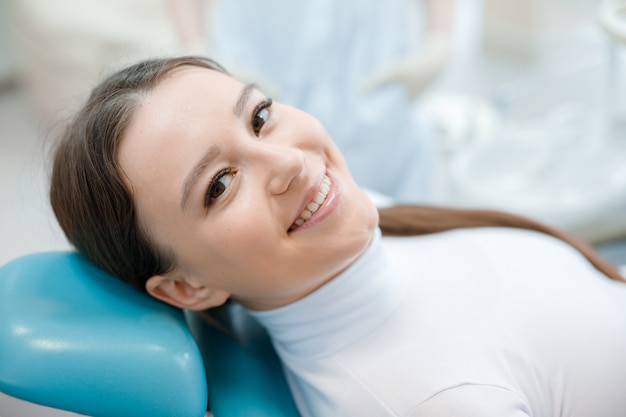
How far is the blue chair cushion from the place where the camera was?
3.19 feet

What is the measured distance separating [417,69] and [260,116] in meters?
1.02

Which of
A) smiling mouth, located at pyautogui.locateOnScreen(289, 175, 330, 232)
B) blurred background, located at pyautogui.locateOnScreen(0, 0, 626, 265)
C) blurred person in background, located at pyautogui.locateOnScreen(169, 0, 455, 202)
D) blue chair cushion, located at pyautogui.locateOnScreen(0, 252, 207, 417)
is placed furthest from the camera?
blurred person in background, located at pyautogui.locateOnScreen(169, 0, 455, 202)

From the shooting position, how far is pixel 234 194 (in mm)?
1046

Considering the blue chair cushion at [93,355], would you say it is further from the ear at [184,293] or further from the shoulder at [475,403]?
the shoulder at [475,403]

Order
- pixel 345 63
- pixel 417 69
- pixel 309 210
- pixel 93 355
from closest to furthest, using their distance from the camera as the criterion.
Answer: pixel 93 355 < pixel 309 210 < pixel 417 69 < pixel 345 63

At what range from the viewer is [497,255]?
49.4 inches

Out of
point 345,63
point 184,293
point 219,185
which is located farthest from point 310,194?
point 345,63

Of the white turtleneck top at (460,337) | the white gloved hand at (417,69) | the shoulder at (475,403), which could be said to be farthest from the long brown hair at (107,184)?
the white gloved hand at (417,69)

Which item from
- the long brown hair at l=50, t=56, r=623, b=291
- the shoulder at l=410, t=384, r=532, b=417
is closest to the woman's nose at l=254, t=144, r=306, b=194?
the long brown hair at l=50, t=56, r=623, b=291

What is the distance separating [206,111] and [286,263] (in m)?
0.24

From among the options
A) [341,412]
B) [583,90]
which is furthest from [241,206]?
[583,90]

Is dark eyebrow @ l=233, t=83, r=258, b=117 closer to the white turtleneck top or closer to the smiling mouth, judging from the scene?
the smiling mouth

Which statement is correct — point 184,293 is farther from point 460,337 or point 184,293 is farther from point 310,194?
point 460,337

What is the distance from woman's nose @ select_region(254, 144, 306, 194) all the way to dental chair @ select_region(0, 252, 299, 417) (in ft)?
0.82
